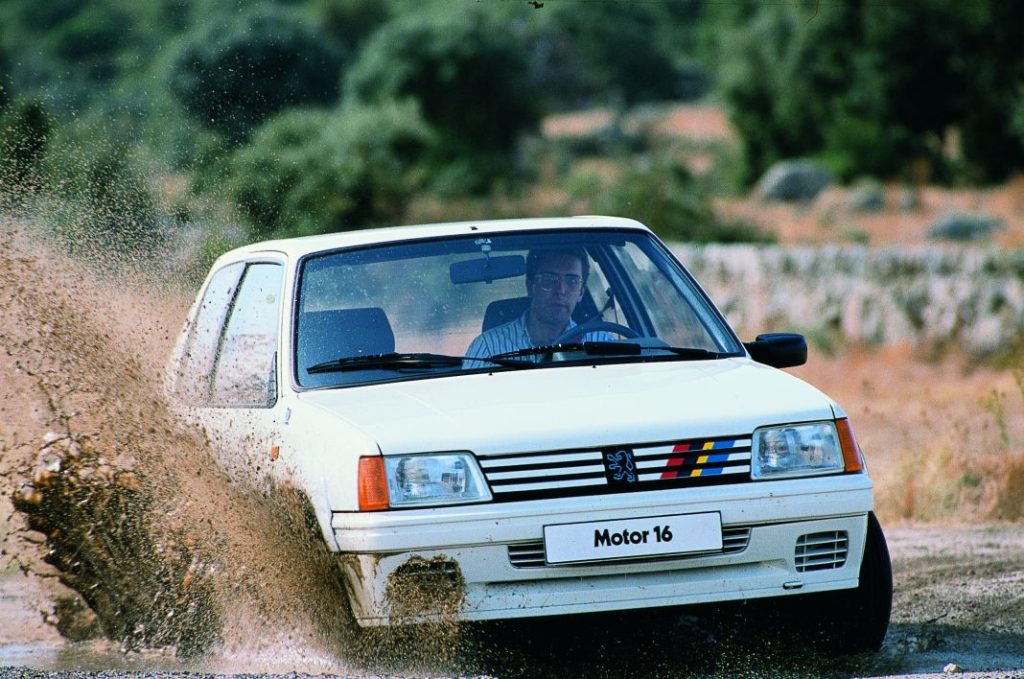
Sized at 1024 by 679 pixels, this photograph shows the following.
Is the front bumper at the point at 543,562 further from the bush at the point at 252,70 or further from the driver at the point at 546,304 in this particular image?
the bush at the point at 252,70

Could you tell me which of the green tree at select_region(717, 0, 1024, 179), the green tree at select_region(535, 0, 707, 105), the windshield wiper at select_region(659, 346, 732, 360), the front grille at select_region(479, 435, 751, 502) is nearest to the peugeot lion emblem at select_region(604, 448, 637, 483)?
the front grille at select_region(479, 435, 751, 502)

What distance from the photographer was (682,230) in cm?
2588

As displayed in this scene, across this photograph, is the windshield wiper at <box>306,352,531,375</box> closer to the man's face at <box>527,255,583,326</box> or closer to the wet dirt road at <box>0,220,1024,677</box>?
the man's face at <box>527,255,583,326</box>

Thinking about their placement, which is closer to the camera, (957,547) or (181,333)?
(181,333)

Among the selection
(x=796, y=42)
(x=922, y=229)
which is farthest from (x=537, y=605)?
(x=796, y=42)

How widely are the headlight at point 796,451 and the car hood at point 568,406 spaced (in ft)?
0.13

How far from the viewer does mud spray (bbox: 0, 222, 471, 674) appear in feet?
16.9

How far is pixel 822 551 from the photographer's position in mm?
4984

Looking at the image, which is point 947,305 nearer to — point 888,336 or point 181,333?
point 888,336

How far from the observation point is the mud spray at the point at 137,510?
16.9 ft

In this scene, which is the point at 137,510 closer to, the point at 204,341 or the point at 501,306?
the point at 204,341

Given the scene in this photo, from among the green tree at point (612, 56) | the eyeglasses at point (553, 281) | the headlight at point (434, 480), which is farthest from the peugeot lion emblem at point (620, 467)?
the green tree at point (612, 56)

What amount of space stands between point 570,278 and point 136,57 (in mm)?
50068

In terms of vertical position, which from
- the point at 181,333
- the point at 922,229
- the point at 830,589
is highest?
the point at 181,333
